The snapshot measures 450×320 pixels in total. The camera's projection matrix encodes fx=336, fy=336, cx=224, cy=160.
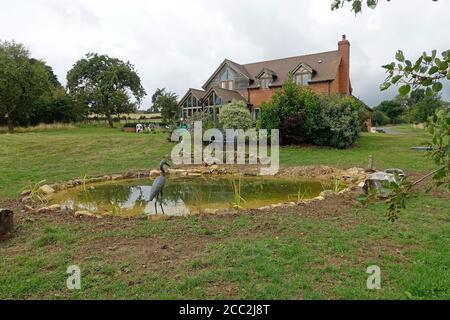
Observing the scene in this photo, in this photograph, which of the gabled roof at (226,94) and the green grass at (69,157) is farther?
the gabled roof at (226,94)

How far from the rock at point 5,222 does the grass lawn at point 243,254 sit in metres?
0.17

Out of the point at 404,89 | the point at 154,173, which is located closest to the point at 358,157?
the point at 154,173

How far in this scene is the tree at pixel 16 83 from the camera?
90.1 ft

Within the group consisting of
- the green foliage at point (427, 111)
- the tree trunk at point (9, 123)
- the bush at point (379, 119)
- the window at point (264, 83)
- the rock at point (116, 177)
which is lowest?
the rock at point (116, 177)

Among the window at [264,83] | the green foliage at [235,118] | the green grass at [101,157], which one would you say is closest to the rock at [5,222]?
the green grass at [101,157]

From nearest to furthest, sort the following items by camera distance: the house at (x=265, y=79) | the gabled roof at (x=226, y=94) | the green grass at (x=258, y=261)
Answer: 1. the green grass at (x=258, y=261)
2. the house at (x=265, y=79)
3. the gabled roof at (x=226, y=94)

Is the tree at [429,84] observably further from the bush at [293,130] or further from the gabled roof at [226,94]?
the gabled roof at [226,94]

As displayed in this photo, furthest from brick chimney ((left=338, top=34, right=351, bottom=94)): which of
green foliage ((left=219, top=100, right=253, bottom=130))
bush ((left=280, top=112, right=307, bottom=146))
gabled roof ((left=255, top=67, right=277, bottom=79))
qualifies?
green foliage ((left=219, top=100, right=253, bottom=130))

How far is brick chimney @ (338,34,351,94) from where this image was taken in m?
27.0

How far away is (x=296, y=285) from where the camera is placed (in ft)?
11.7

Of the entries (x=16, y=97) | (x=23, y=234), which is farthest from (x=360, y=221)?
(x=16, y=97)

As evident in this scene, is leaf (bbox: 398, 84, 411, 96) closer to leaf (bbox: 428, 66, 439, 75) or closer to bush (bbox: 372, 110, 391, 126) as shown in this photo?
leaf (bbox: 428, 66, 439, 75)

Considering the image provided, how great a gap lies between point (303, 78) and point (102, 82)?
2275cm
